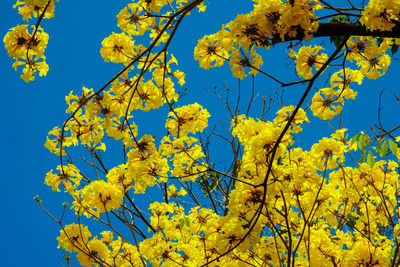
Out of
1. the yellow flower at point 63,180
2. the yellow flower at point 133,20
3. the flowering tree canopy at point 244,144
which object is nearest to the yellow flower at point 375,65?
the flowering tree canopy at point 244,144

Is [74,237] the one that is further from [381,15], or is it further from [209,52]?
[381,15]

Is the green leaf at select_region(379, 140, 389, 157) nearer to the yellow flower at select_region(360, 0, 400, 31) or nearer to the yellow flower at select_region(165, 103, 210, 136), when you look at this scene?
the yellow flower at select_region(360, 0, 400, 31)

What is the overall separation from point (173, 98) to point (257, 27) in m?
1.08

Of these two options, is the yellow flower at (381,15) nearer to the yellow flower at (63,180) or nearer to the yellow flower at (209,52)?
the yellow flower at (209,52)

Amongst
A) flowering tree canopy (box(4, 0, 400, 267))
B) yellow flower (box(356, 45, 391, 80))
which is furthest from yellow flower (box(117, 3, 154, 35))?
yellow flower (box(356, 45, 391, 80))

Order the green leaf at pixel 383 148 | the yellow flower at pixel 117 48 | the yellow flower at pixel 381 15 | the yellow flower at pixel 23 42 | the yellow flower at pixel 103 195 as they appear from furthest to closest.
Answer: the yellow flower at pixel 103 195 < the yellow flower at pixel 117 48 < the yellow flower at pixel 23 42 < the green leaf at pixel 383 148 < the yellow flower at pixel 381 15

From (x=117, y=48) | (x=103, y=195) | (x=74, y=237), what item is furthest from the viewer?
(x=74, y=237)

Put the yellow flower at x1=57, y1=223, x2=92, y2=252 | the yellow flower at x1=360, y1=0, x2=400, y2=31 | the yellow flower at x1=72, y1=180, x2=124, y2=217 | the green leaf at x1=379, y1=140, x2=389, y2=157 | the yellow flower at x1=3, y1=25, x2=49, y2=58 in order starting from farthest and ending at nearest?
the yellow flower at x1=57, y1=223, x2=92, y2=252 → the yellow flower at x1=72, y1=180, x2=124, y2=217 → the yellow flower at x1=3, y1=25, x2=49, y2=58 → the green leaf at x1=379, y1=140, x2=389, y2=157 → the yellow flower at x1=360, y1=0, x2=400, y2=31

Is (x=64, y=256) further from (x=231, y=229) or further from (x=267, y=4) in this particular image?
(x=267, y=4)

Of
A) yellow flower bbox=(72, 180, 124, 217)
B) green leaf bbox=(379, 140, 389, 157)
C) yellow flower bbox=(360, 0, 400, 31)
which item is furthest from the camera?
yellow flower bbox=(72, 180, 124, 217)

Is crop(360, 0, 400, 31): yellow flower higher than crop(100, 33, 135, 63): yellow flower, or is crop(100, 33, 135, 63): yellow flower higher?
crop(100, 33, 135, 63): yellow flower

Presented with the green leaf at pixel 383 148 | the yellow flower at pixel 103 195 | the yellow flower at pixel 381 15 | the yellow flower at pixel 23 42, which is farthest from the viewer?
the yellow flower at pixel 103 195

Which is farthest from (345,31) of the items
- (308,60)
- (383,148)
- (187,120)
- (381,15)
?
(187,120)

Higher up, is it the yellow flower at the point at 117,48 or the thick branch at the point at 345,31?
the yellow flower at the point at 117,48
